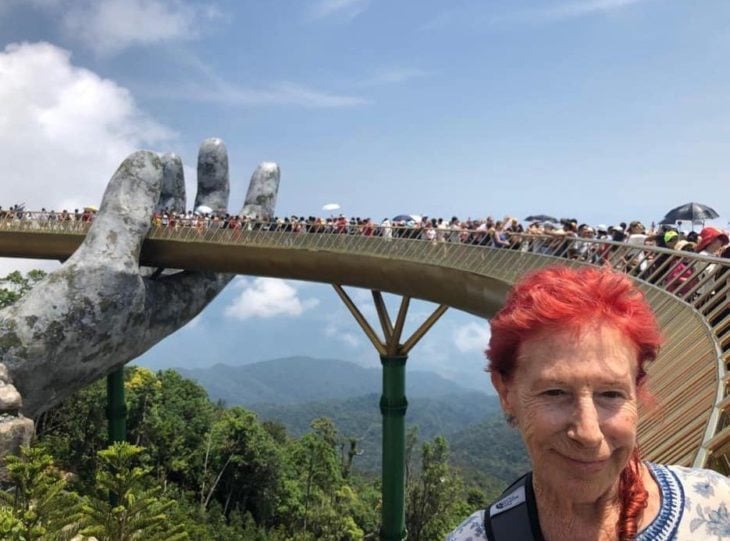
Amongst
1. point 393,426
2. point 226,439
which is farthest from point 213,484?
point 393,426

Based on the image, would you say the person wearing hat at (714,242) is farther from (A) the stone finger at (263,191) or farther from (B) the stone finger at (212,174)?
(B) the stone finger at (212,174)

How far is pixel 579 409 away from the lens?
1.63 metres

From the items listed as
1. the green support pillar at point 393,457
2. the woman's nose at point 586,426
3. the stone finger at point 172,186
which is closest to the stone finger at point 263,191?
the stone finger at point 172,186

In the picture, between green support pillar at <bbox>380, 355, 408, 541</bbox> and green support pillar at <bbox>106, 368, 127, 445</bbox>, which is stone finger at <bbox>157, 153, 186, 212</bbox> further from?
green support pillar at <bbox>380, 355, 408, 541</bbox>

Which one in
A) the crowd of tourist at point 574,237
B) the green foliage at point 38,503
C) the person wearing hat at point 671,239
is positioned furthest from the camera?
the green foliage at point 38,503

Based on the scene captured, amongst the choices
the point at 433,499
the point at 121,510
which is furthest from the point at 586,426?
the point at 433,499

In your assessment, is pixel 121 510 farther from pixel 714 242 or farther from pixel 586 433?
pixel 586 433

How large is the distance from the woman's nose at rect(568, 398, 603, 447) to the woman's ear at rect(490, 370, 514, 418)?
0.22 m

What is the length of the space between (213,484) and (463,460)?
156085 mm

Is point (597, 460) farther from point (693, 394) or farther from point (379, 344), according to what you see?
point (379, 344)

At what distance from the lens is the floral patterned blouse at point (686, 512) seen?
1.57 metres

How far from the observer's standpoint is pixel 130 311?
61.8ft

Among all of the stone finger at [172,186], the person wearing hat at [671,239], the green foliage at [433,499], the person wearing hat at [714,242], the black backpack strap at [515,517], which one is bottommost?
the green foliage at [433,499]

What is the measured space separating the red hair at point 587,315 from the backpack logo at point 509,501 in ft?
0.84
